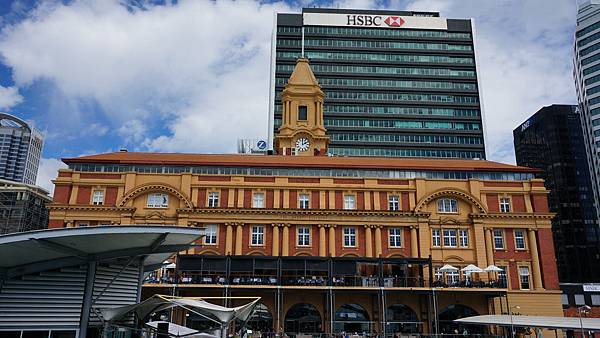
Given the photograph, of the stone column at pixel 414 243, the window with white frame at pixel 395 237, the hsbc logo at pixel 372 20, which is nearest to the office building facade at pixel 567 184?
the hsbc logo at pixel 372 20

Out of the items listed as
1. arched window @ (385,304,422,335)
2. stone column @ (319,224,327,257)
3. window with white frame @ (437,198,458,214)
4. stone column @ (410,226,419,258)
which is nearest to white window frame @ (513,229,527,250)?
window with white frame @ (437,198,458,214)

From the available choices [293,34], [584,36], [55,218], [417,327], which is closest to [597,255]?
[584,36]

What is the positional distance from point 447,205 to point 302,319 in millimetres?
18649

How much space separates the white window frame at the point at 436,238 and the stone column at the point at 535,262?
902cm

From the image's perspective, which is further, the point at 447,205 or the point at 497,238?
the point at 447,205

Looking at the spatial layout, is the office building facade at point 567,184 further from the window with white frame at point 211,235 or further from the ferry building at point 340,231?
the window with white frame at point 211,235

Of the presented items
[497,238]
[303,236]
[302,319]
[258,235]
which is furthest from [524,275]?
[258,235]

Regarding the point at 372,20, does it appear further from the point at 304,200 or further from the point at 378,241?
the point at 378,241

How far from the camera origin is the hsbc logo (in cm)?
11769

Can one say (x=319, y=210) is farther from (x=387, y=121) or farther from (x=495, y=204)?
(x=387, y=121)

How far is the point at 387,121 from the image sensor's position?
111 metres

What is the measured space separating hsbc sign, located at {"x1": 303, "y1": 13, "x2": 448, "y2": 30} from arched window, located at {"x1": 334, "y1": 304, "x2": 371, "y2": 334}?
78.5 m

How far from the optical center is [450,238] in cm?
5456

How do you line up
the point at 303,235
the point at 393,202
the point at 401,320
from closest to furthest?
the point at 401,320 → the point at 303,235 → the point at 393,202
